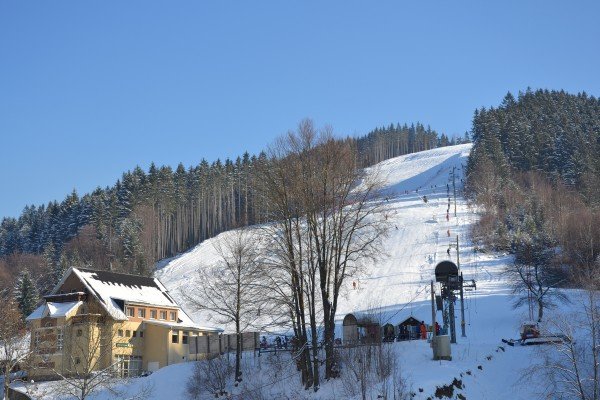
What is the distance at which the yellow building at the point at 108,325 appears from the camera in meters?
52.4

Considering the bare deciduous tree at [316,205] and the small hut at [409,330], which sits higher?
the bare deciduous tree at [316,205]

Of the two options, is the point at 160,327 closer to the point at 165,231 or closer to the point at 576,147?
the point at 165,231

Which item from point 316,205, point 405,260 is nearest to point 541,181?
point 405,260

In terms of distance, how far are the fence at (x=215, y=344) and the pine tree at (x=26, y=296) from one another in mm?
29350

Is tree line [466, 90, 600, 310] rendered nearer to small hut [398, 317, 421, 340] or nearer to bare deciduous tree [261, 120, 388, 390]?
small hut [398, 317, 421, 340]

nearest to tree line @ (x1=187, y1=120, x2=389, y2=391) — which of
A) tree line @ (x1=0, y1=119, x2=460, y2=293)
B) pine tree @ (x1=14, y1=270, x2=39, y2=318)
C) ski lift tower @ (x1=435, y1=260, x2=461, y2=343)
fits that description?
ski lift tower @ (x1=435, y1=260, x2=461, y2=343)

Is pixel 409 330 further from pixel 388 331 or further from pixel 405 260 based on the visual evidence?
pixel 405 260

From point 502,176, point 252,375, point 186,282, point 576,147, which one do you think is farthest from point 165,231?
point 252,375

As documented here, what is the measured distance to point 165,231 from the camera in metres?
122

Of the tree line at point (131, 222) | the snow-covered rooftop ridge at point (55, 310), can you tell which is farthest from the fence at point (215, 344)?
the tree line at point (131, 222)

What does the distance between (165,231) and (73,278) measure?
6498 cm

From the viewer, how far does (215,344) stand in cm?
4872

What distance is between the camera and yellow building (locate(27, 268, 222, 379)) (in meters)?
52.4

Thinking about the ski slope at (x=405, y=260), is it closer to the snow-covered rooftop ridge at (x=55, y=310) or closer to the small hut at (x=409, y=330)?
the small hut at (x=409, y=330)
